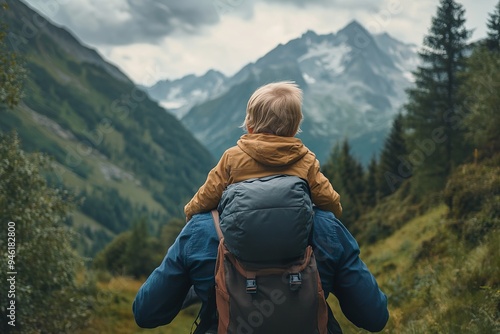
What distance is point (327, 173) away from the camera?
59.7 metres

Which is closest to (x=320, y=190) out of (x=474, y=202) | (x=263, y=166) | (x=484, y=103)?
(x=263, y=166)

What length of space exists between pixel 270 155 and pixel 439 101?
119 ft

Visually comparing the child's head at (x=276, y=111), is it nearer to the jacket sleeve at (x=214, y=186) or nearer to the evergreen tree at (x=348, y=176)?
the jacket sleeve at (x=214, y=186)

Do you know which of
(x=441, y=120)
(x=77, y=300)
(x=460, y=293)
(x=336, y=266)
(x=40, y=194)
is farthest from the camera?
(x=441, y=120)

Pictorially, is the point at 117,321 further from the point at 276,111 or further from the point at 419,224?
the point at 276,111

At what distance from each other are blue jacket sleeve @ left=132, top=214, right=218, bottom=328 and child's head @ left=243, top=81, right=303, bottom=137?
→ 698mm

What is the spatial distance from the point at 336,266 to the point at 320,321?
0.36m

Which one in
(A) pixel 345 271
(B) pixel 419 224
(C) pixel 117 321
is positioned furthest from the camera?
(C) pixel 117 321

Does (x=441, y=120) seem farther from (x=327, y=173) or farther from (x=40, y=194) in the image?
(x=40, y=194)

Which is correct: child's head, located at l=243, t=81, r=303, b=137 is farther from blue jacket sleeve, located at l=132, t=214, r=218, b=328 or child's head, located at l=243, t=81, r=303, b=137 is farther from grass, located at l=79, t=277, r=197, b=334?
grass, located at l=79, t=277, r=197, b=334

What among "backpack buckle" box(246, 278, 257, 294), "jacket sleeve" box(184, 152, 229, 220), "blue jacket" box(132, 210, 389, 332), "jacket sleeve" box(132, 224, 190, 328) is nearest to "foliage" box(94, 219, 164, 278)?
"jacket sleeve" box(132, 224, 190, 328)

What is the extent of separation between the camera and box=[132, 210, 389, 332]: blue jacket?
10.6 ft

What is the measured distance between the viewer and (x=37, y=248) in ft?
51.7

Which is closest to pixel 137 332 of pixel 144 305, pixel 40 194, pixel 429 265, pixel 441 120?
pixel 40 194
